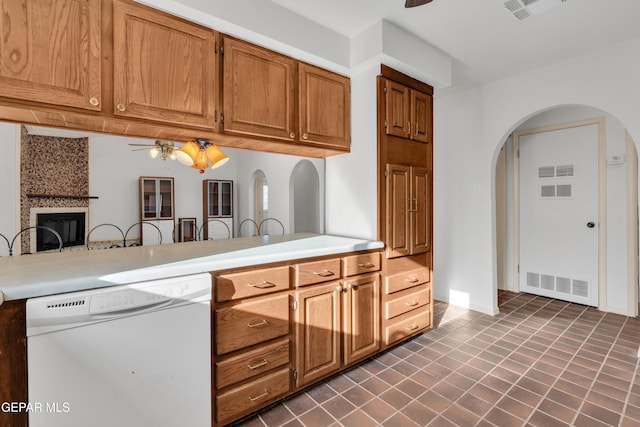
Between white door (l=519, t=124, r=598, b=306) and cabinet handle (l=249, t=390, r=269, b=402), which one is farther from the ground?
white door (l=519, t=124, r=598, b=306)

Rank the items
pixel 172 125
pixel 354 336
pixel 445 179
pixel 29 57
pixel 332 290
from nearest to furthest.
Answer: pixel 29 57 → pixel 172 125 → pixel 332 290 → pixel 354 336 → pixel 445 179

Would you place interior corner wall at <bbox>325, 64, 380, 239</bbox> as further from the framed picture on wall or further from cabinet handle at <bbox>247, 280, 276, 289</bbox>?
the framed picture on wall

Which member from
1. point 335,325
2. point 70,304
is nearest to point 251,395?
point 335,325

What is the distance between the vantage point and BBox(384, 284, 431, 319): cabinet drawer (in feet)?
7.71

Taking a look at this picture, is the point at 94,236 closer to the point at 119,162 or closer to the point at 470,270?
the point at 119,162

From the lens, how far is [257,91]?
6.31 ft

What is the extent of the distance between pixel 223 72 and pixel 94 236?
559 cm

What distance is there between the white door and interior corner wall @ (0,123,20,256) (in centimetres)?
591

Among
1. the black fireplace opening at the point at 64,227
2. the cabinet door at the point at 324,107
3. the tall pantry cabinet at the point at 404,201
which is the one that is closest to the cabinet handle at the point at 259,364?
the tall pantry cabinet at the point at 404,201

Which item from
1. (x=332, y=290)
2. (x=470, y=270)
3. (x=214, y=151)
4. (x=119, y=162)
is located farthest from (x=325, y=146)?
(x=119, y=162)

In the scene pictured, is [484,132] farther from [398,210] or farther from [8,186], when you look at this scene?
[8,186]

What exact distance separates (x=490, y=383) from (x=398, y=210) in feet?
4.24

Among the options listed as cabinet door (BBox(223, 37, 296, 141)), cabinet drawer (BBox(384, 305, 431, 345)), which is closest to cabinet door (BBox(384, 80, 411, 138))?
cabinet door (BBox(223, 37, 296, 141))

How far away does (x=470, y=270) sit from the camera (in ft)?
11.0
